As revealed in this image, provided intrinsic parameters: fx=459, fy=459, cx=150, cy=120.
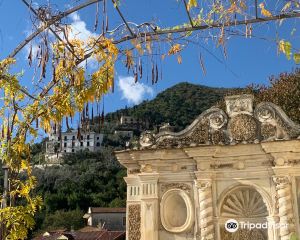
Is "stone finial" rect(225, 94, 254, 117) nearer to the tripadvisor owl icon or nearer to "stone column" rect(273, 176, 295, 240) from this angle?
"stone column" rect(273, 176, 295, 240)

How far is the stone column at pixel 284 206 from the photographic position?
12250mm

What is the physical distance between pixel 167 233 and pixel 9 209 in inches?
392

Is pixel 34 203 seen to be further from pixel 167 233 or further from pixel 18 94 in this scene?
pixel 167 233

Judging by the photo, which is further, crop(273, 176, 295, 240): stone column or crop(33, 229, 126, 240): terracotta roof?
crop(33, 229, 126, 240): terracotta roof

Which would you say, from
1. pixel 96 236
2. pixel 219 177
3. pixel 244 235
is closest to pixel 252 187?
pixel 219 177

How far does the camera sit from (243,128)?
1343 cm

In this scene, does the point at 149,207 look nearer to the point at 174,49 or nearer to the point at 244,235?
the point at 244,235

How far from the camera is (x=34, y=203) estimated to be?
4.88m

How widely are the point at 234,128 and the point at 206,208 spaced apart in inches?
97.8

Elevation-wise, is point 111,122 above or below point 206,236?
above

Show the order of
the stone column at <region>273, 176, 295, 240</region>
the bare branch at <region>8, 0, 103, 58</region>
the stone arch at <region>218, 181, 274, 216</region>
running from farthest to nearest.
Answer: the stone arch at <region>218, 181, 274, 216</region> → the stone column at <region>273, 176, 295, 240</region> → the bare branch at <region>8, 0, 103, 58</region>

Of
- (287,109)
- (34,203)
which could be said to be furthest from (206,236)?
(287,109)

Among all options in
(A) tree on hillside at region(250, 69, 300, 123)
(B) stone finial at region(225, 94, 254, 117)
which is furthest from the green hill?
(B) stone finial at region(225, 94, 254, 117)

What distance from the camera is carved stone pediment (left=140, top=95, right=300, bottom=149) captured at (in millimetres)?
13019
